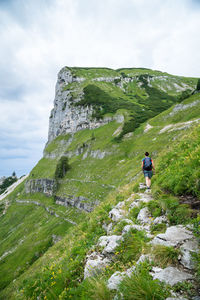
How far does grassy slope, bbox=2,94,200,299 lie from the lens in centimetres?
664

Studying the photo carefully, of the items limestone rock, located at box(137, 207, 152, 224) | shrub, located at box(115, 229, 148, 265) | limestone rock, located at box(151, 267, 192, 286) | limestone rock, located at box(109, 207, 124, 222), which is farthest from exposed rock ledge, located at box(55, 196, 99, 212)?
limestone rock, located at box(151, 267, 192, 286)

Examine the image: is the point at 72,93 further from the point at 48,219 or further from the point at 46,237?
the point at 46,237

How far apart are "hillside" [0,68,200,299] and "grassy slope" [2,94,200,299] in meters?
0.05

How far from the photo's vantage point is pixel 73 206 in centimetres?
5388

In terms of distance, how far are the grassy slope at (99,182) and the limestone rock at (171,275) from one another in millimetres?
2407

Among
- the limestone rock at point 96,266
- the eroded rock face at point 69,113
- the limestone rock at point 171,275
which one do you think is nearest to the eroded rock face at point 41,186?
the eroded rock face at point 69,113

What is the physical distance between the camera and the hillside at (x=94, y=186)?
6.03 metres

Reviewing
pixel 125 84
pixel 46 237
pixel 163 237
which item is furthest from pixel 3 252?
pixel 125 84

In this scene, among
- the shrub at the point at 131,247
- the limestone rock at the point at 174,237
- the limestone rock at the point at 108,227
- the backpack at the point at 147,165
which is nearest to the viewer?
the limestone rock at the point at 174,237

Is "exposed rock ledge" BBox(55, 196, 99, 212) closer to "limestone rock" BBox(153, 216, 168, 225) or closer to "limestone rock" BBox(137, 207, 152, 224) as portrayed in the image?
"limestone rock" BBox(137, 207, 152, 224)

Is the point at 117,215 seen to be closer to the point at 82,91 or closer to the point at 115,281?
the point at 115,281

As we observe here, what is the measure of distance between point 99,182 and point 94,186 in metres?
2.14

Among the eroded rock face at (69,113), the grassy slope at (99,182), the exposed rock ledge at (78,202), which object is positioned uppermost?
the eroded rock face at (69,113)

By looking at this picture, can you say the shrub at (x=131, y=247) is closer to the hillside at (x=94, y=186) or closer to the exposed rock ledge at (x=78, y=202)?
the hillside at (x=94, y=186)
